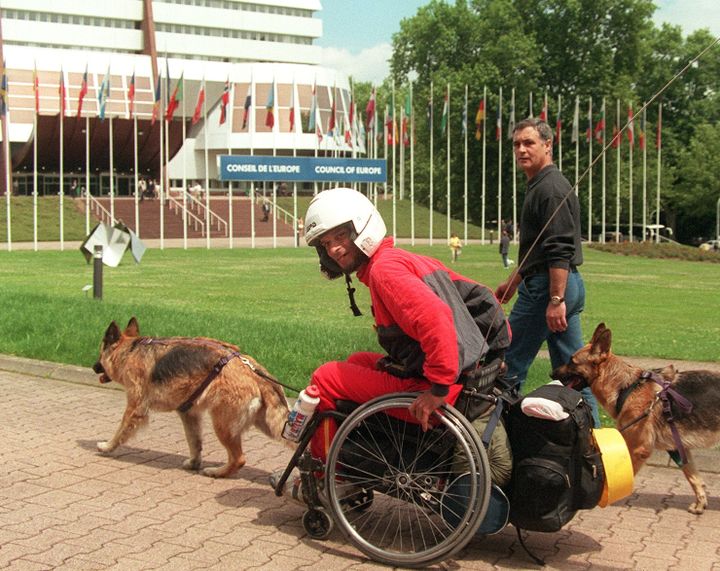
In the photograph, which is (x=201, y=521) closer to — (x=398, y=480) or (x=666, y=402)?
(x=398, y=480)

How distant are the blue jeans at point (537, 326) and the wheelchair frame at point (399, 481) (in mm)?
1868

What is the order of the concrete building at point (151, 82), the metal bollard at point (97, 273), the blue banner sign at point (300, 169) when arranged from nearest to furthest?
the metal bollard at point (97, 273) → the blue banner sign at point (300, 169) → the concrete building at point (151, 82)

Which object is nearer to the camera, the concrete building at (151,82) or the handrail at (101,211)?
the handrail at (101,211)

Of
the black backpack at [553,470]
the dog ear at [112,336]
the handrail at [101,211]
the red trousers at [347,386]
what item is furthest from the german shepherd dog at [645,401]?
the handrail at [101,211]

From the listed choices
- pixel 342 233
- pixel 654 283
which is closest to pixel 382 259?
pixel 342 233

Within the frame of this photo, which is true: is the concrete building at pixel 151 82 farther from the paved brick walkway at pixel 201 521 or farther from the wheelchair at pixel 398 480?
the wheelchair at pixel 398 480

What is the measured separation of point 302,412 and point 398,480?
2.13ft

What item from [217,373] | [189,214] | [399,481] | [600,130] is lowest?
[399,481]

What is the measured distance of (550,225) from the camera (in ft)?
21.4

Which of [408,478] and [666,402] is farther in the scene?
[666,402]

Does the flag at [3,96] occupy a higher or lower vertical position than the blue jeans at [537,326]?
higher

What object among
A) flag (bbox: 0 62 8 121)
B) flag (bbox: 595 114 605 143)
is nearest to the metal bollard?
flag (bbox: 0 62 8 121)

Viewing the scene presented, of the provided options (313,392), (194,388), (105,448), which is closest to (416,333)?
(313,392)

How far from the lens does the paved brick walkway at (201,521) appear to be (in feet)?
15.9
